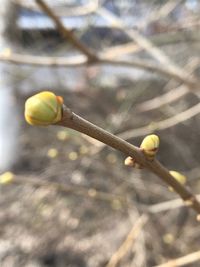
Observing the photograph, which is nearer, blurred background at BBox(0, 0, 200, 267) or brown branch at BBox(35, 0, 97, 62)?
brown branch at BBox(35, 0, 97, 62)

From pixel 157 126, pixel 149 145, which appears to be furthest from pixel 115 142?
pixel 157 126

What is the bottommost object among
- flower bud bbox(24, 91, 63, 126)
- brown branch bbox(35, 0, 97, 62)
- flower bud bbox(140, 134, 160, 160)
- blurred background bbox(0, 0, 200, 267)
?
blurred background bbox(0, 0, 200, 267)

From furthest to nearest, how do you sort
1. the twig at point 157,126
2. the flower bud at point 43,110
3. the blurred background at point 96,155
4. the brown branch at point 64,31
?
1. the twig at point 157,126
2. the blurred background at point 96,155
3. the brown branch at point 64,31
4. the flower bud at point 43,110

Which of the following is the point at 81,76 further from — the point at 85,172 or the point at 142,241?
the point at 142,241

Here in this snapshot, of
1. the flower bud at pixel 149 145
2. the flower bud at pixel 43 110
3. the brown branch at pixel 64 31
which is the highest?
the flower bud at pixel 43 110

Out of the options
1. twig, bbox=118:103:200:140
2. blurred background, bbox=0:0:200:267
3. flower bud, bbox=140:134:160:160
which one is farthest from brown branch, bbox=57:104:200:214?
twig, bbox=118:103:200:140

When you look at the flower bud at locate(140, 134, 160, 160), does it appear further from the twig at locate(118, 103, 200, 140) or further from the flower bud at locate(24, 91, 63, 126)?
the twig at locate(118, 103, 200, 140)

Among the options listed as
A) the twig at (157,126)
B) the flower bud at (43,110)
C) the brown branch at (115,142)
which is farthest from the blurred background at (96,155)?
the flower bud at (43,110)

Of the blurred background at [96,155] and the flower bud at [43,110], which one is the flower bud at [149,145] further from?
the blurred background at [96,155]
